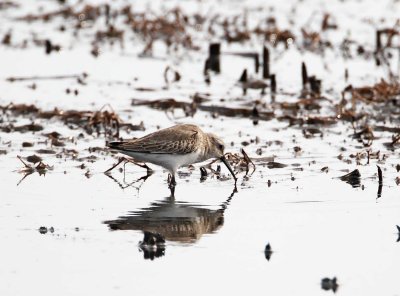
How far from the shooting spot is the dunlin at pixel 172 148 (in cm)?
1169

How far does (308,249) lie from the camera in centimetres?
909

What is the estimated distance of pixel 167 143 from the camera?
11938mm

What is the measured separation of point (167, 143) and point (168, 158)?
7.5 inches

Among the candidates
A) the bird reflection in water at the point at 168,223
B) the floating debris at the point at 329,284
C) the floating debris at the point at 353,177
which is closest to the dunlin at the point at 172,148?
the bird reflection in water at the point at 168,223

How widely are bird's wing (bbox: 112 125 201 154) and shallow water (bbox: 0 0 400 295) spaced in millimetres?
447

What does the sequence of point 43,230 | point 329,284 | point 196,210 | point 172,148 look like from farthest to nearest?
point 172,148, point 196,210, point 43,230, point 329,284

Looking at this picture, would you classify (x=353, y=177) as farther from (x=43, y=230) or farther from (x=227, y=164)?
(x=43, y=230)

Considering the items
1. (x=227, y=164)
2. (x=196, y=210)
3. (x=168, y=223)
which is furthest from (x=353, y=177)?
(x=168, y=223)

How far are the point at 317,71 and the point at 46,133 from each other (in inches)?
281

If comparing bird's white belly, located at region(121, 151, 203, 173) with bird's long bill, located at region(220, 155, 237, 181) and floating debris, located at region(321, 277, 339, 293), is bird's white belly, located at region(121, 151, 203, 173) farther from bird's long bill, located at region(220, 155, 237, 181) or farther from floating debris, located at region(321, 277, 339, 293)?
floating debris, located at region(321, 277, 339, 293)

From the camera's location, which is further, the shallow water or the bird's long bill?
the bird's long bill

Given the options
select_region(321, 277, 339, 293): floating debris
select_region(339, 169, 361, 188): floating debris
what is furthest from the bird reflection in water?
select_region(339, 169, 361, 188): floating debris

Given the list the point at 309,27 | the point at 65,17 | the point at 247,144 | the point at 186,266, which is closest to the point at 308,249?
the point at 186,266

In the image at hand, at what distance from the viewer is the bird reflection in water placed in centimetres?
898
